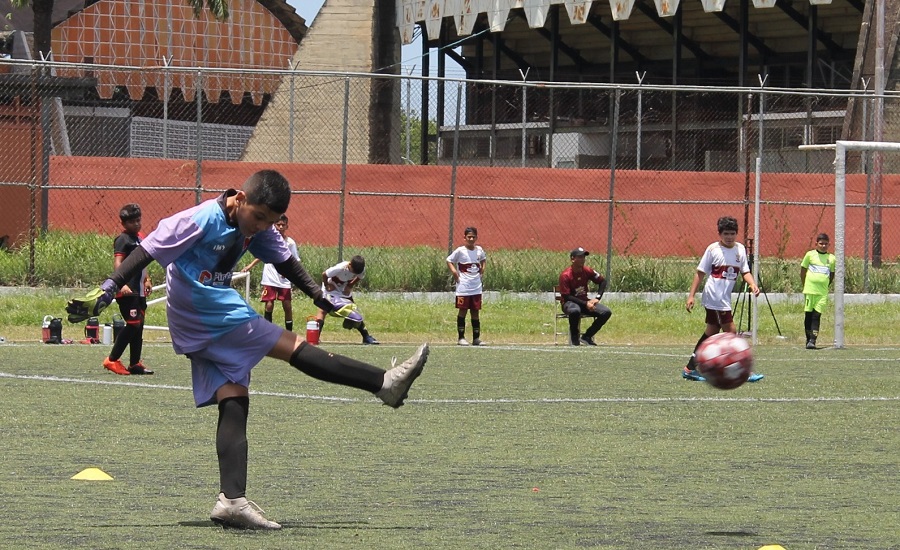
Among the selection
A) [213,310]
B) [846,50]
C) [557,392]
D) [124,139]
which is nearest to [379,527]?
[213,310]

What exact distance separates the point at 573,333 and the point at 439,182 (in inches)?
408

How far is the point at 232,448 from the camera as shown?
636cm

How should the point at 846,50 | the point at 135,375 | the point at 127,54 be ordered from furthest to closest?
the point at 127,54 < the point at 846,50 < the point at 135,375

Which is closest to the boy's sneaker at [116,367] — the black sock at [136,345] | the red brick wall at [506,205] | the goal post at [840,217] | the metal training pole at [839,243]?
the black sock at [136,345]

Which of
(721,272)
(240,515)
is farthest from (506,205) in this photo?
(240,515)

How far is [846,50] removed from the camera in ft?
141

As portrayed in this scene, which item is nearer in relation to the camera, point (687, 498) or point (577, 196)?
point (687, 498)

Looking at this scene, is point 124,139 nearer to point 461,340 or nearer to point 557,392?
point 461,340

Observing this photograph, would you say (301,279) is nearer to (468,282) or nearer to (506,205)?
(468,282)

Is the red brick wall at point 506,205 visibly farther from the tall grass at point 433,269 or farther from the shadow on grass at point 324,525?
the shadow on grass at point 324,525

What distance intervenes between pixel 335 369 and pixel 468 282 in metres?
13.2

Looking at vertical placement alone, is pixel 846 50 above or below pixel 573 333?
above

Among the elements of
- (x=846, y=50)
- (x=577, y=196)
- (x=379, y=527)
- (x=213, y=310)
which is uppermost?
(x=846, y=50)

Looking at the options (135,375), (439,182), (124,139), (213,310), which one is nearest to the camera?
(213,310)
